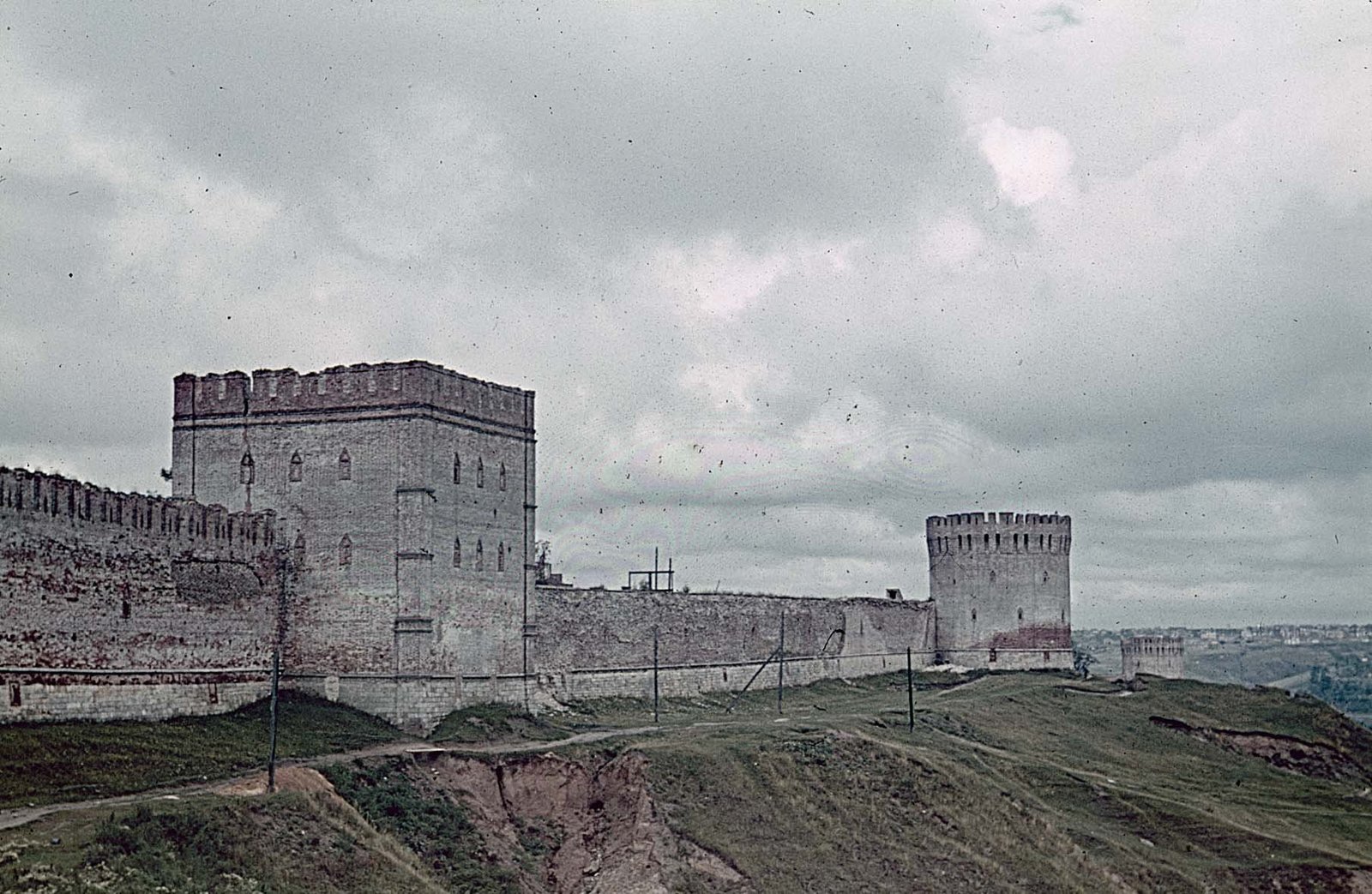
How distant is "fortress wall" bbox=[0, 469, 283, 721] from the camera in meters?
31.4

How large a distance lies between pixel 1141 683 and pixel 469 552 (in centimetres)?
3976

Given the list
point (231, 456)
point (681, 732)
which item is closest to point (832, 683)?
point (681, 732)

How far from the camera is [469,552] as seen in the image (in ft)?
139

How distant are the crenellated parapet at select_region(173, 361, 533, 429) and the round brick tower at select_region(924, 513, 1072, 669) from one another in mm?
39667

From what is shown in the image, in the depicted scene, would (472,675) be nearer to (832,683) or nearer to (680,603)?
(680,603)

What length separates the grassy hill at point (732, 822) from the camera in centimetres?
2706

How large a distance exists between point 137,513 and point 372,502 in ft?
23.0

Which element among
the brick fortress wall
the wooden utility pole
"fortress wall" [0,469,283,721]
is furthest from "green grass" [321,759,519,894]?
the wooden utility pole

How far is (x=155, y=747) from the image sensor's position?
32562mm

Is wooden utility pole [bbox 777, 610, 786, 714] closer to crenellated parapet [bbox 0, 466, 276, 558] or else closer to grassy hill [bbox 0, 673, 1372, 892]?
grassy hill [bbox 0, 673, 1372, 892]

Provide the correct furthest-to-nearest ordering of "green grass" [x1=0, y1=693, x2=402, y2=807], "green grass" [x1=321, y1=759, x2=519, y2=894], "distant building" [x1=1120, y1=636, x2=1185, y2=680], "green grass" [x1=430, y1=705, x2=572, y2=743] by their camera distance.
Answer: "distant building" [x1=1120, y1=636, x2=1185, y2=680], "green grass" [x1=430, y1=705, x2=572, y2=743], "green grass" [x1=321, y1=759, x2=519, y2=894], "green grass" [x1=0, y1=693, x2=402, y2=807]

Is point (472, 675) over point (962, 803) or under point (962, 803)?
over

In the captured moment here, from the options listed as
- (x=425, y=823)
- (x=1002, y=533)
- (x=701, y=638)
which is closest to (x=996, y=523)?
(x=1002, y=533)

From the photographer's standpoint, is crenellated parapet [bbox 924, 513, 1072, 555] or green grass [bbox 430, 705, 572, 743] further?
crenellated parapet [bbox 924, 513, 1072, 555]
